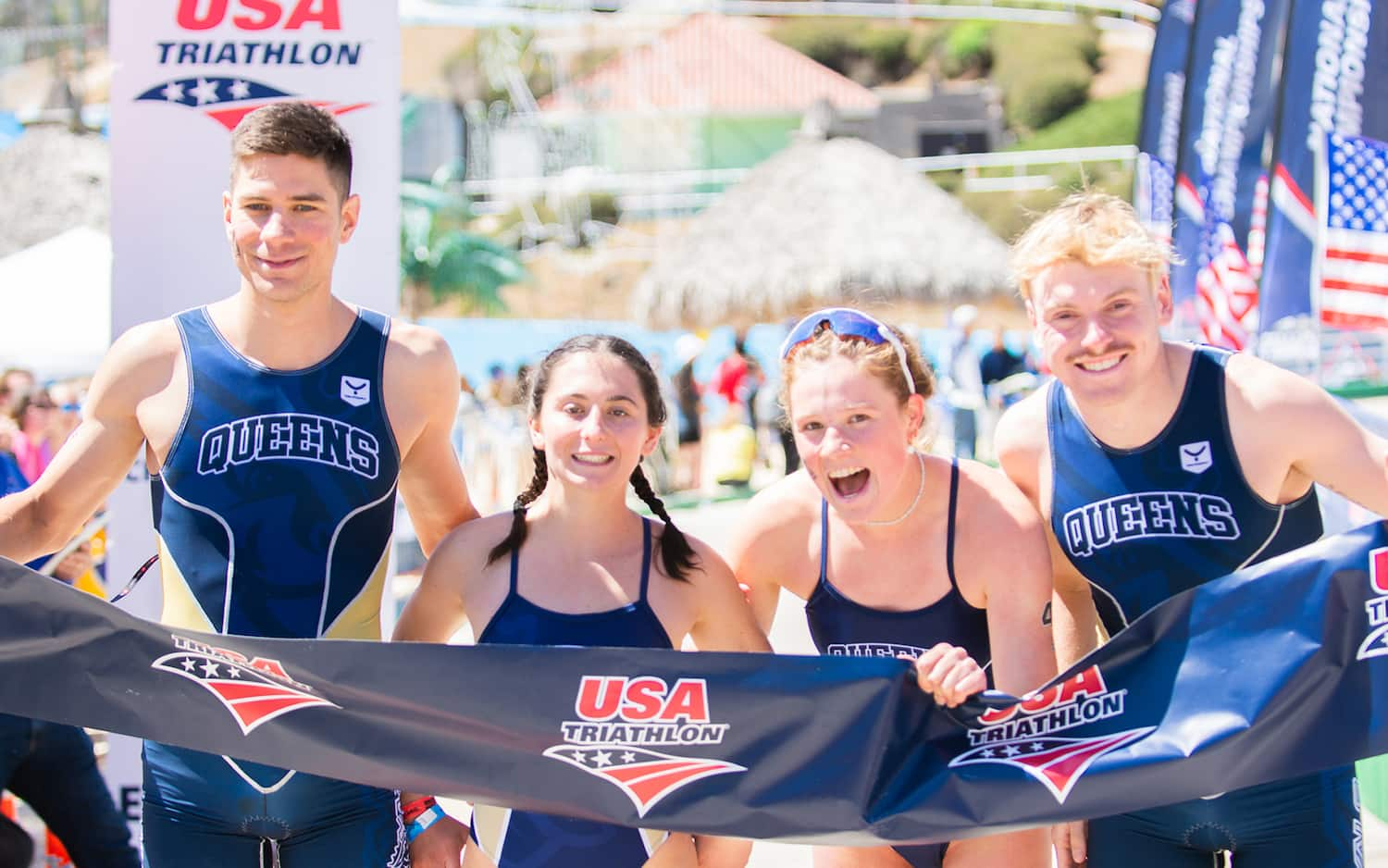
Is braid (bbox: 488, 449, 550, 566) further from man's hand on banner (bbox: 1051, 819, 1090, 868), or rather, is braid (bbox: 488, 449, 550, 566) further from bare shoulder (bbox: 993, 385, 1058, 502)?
man's hand on banner (bbox: 1051, 819, 1090, 868)

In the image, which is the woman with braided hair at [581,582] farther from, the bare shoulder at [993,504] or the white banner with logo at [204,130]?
the white banner with logo at [204,130]

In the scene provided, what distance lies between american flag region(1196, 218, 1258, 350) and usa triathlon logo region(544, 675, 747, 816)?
303 inches

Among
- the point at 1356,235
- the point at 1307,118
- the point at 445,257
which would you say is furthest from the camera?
the point at 445,257

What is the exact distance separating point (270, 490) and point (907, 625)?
1493 millimetres

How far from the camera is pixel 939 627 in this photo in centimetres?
302

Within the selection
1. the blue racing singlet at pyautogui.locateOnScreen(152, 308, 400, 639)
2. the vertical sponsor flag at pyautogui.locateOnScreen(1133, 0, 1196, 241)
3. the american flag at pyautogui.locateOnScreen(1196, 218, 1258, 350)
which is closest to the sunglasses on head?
the blue racing singlet at pyautogui.locateOnScreen(152, 308, 400, 639)

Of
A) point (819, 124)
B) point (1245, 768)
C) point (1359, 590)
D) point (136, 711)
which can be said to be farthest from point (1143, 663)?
point (819, 124)

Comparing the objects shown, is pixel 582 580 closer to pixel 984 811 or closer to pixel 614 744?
pixel 614 744

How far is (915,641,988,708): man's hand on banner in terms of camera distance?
8.78 ft

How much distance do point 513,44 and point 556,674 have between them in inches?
2593

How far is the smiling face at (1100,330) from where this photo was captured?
2883mm

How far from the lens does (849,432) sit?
2936mm

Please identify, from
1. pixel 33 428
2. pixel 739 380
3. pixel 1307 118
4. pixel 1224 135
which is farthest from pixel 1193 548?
pixel 739 380

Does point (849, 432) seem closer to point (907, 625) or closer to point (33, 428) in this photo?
point (907, 625)
